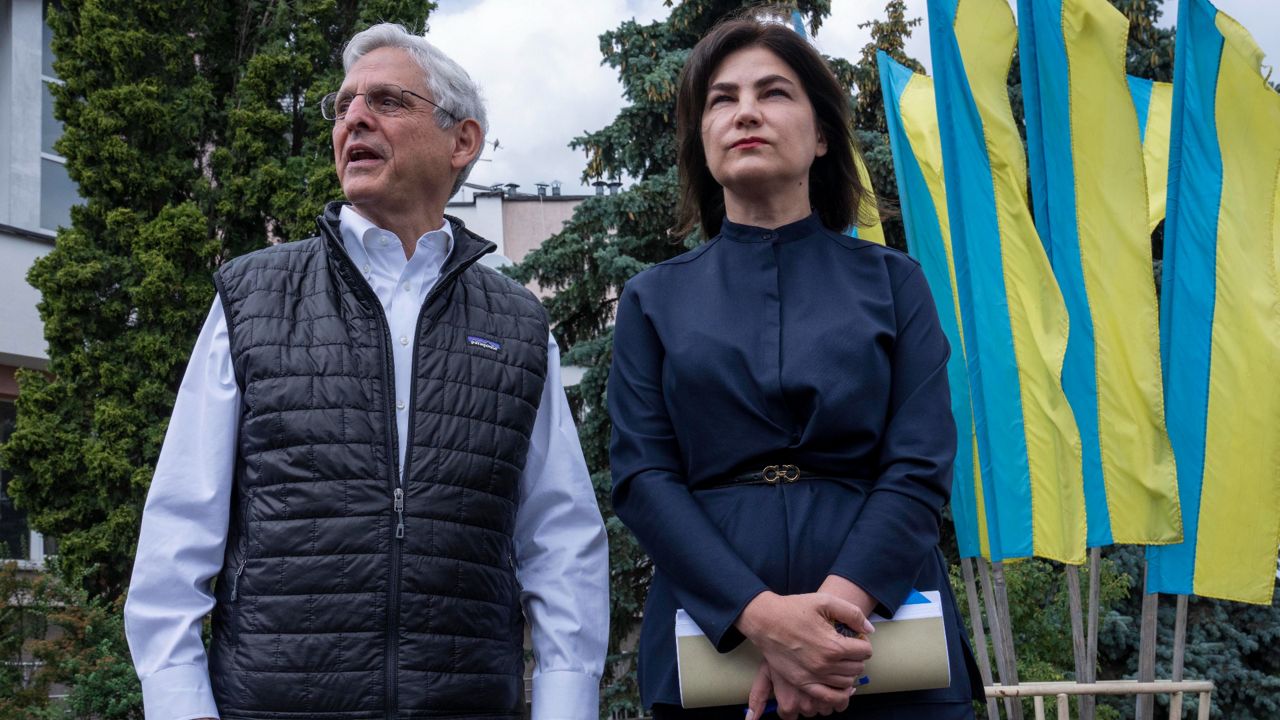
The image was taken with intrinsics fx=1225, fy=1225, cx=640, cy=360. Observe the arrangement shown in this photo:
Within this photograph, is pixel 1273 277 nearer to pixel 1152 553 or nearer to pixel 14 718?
pixel 1152 553

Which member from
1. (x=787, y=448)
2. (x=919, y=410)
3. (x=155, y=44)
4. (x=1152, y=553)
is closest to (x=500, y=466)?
(x=787, y=448)

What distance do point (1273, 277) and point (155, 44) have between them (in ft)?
28.5

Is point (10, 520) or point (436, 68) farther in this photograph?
point (10, 520)

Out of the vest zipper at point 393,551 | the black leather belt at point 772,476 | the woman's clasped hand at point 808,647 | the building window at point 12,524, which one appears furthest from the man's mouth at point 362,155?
the building window at point 12,524

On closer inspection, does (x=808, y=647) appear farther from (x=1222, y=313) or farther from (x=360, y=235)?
(x=1222, y=313)

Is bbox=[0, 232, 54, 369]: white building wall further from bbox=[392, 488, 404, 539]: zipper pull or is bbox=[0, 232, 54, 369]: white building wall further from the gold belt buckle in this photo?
the gold belt buckle

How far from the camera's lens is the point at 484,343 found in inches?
100.0

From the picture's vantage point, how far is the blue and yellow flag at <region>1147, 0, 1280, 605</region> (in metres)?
4.56

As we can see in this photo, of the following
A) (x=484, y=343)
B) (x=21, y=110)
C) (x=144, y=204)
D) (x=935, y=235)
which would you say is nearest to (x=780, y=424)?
(x=484, y=343)

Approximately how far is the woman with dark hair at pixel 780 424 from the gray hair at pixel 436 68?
624 millimetres

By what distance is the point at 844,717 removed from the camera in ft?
6.70

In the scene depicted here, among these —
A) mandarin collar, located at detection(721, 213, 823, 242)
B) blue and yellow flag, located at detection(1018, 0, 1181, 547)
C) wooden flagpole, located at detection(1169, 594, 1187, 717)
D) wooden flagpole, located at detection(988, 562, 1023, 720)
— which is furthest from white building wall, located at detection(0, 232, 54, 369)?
mandarin collar, located at detection(721, 213, 823, 242)

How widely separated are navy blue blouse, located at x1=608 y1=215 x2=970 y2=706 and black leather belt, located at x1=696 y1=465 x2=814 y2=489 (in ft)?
0.04

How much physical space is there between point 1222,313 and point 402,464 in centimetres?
362
